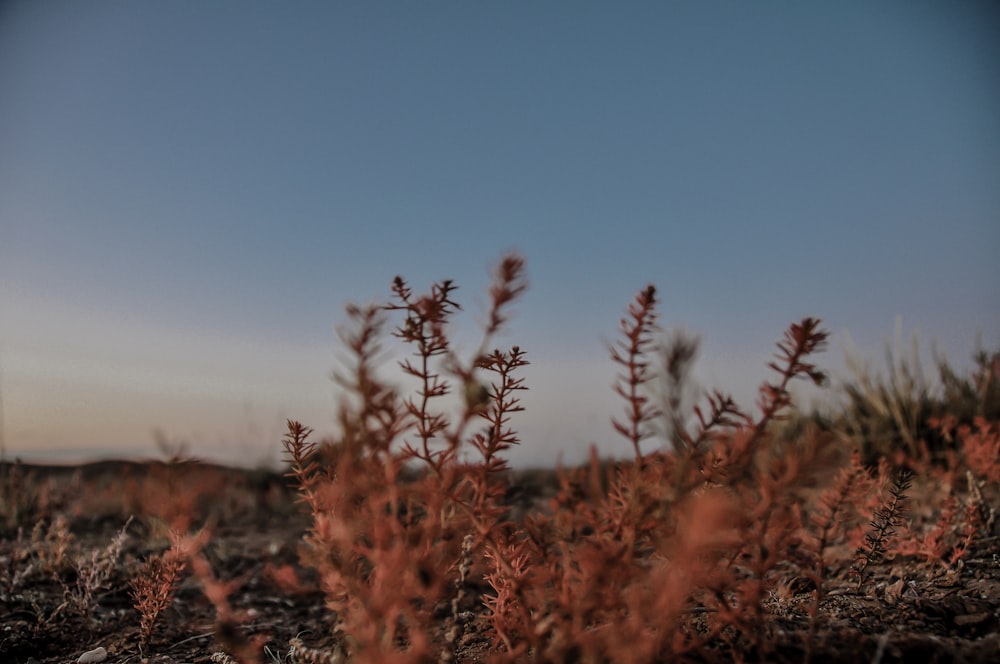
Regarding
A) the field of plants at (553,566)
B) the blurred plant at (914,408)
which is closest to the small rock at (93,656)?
the field of plants at (553,566)

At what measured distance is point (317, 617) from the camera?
12.6 ft

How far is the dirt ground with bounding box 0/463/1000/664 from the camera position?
2078 millimetres

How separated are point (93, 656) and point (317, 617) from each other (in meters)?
1.22

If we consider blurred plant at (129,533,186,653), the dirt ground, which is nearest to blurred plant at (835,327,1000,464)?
the dirt ground

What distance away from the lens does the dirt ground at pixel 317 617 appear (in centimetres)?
208

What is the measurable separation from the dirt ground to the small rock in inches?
1.9

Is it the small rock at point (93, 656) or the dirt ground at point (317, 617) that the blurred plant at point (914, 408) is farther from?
the small rock at point (93, 656)

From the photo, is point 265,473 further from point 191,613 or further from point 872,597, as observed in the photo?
point 872,597

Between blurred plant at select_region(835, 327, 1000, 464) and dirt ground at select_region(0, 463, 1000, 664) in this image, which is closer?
dirt ground at select_region(0, 463, 1000, 664)

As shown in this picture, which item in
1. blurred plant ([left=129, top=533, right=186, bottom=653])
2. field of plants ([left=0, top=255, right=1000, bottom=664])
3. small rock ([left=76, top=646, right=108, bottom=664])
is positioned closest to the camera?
field of plants ([left=0, top=255, right=1000, bottom=664])

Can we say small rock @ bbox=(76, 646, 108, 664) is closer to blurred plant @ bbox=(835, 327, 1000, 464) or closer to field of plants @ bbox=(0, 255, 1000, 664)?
field of plants @ bbox=(0, 255, 1000, 664)

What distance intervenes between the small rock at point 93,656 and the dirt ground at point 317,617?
0.05 m

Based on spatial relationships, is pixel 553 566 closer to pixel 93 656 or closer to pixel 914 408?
pixel 93 656

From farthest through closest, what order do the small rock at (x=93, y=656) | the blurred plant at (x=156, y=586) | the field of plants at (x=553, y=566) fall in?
the small rock at (x=93, y=656), the blurred plant at (x=156, y=586), the field of plants at (x=553, y=566)
